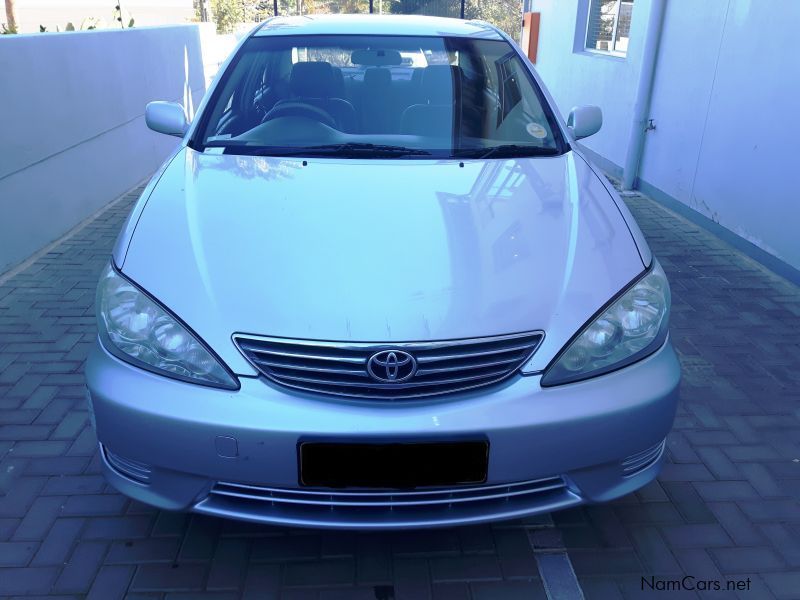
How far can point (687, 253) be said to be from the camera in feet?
16.4

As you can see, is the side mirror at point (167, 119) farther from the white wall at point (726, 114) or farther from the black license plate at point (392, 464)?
the white wall at point (726, 114)

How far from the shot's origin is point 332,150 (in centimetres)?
280

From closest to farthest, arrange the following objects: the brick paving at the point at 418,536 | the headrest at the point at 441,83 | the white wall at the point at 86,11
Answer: the brick paving at the point at 418,536 < the headrest at the point at 441,83 < the white wall at the point at 86,11

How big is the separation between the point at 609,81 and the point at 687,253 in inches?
128

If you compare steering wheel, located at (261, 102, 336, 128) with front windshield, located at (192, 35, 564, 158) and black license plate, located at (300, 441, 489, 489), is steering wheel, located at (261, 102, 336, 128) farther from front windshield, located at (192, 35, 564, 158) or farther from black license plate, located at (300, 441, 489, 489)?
black license plate, located at (300, 441, 489, 489)

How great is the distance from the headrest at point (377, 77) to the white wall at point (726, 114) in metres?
2.82

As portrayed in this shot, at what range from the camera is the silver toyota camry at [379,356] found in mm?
1792

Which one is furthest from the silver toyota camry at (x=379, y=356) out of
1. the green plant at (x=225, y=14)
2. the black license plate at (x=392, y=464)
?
the green plant at (x=225, y=14)

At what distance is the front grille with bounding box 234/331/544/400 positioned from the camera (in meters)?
1.81

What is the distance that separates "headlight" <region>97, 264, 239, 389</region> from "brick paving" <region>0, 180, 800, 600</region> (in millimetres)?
703

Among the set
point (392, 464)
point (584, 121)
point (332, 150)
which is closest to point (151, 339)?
point (392, 464)

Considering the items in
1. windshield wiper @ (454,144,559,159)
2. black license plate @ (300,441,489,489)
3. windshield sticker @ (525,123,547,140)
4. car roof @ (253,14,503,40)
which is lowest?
black license plate @ (300,441,489,489)

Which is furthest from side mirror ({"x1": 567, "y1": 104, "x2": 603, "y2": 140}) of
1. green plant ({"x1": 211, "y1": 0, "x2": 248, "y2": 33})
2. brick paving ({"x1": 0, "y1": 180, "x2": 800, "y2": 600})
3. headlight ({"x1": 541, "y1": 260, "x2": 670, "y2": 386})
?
green plant ({"x1": 211, "y1": 0, "x2": 248, "y2": 33})

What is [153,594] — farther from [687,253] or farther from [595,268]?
[687,253]
